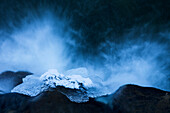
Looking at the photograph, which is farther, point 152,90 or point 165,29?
point 165,29

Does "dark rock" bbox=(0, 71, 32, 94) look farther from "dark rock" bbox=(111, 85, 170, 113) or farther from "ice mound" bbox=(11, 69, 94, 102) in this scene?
"dark rock" bbox=(111, 85, 170, 113)

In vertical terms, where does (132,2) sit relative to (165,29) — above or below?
above

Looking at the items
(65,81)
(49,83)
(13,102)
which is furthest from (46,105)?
(65,81)

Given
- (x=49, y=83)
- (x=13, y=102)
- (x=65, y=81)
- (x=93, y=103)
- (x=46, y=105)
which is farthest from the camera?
(x=65, y=81)

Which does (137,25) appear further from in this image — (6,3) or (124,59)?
(6,3)

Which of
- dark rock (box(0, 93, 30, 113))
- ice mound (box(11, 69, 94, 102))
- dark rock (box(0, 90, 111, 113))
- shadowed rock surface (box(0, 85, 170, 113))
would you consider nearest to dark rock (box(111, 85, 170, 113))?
shadowed rock surface (box(0, 85, 170, 113))

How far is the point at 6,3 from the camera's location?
4543 mm

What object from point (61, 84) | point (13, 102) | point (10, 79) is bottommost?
point (13, 102)

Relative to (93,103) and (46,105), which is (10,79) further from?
(93,103)

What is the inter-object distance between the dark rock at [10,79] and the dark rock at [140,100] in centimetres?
218

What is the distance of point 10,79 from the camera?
10.9ft

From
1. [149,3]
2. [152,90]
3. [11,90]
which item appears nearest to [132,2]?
[149,3]

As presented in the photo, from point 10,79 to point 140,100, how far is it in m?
2.91

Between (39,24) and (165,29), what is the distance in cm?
382
